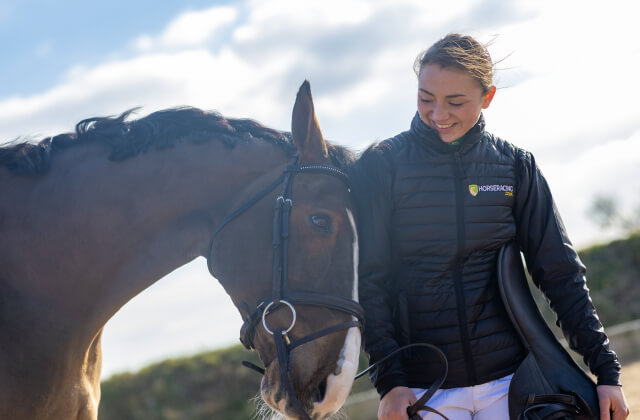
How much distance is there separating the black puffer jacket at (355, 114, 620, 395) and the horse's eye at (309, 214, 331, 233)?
0.51ft

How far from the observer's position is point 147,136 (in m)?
2.65

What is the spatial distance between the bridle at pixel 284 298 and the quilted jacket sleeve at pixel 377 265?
72 mm

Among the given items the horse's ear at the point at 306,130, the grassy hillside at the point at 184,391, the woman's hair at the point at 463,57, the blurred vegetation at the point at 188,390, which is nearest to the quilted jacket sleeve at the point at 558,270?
the woman's hair at the point at 463,57

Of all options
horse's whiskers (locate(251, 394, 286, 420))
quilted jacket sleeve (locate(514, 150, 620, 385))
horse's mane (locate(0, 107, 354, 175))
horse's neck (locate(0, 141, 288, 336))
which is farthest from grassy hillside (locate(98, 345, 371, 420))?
quilted jacket sleeve (locate(514, 150, 620, 385))

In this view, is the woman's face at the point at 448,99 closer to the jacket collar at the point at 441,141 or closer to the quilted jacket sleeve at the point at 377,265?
the jacket collar at the point at 441,141

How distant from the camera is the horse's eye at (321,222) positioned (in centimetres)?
237

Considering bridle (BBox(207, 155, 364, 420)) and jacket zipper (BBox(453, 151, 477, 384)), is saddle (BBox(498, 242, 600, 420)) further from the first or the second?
bridle (BBox(207, 155, 364, 420))

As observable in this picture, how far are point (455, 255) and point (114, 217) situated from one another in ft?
4.64

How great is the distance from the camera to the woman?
232 cm

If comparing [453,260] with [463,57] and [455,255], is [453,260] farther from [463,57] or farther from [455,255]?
[463,57]

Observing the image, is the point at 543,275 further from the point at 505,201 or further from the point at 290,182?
the point at 290,182

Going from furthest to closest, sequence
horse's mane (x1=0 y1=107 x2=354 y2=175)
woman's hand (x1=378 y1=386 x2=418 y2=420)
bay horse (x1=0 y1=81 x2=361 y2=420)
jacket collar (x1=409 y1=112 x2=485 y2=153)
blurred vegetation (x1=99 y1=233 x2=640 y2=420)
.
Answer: blurred vegetation (x1=99 y1=233 x2=640 y2=420)
horse's mane (x1=0 y1=107 x2=354 y2=175)
jacket collar (x1=409 y1=112 x2=485 y2=153)
bay horse (x1=0 y1=81 x2=361 y2=420)
woman's hand (x1=378 y1=386 x2=418 y2=420)

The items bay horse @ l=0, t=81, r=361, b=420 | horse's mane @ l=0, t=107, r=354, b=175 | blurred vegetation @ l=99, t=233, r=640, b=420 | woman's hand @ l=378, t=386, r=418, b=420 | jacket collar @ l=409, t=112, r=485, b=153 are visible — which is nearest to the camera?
woman's hand @ l=378, t=386, r=418, b=420

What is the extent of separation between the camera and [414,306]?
2383 mm
